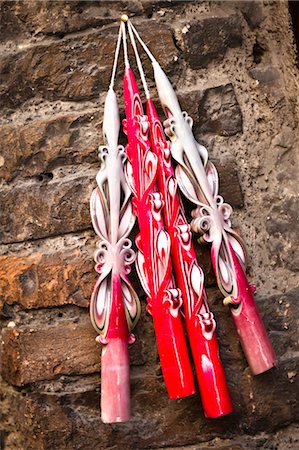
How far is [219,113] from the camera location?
87 centimetres

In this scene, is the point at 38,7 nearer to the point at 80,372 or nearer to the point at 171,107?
the point at 171,107

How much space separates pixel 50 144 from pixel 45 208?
3.6 inches

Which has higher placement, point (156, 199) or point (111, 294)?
point (156, 199)

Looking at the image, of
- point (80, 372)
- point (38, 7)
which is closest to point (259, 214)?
point (80, 372)

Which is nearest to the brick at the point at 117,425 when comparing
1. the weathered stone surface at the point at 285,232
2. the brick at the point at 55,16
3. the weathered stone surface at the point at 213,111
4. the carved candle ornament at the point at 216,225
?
the carved candle ornament at the point at 216,225

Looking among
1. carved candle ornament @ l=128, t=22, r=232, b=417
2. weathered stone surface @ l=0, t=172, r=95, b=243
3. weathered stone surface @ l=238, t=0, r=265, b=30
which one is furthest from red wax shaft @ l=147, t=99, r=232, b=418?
weathered stone surface @ l=238, t=0, r=265, b=30

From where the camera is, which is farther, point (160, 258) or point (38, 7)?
point (38, 7)

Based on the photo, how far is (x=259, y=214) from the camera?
84 cm

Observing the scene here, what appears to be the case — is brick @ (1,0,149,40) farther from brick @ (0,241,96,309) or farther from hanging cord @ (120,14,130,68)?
brick @ (0,241,96,309)

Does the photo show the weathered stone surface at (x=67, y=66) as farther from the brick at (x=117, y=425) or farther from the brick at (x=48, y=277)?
the brick at (x=117, y=425)

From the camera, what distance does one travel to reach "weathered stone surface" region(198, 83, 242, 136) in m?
0.87

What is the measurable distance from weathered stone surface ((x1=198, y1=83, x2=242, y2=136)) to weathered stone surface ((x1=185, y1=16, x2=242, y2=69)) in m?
0.05

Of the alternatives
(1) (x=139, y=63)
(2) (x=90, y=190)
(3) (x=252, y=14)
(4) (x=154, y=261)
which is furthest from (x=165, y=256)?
(3) (x=252, y=14)

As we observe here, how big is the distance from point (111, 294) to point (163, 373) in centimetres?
12
